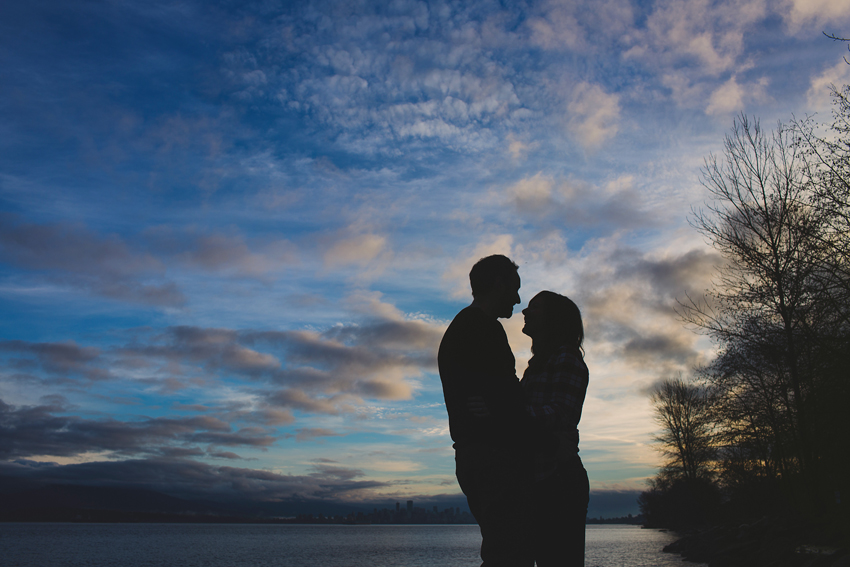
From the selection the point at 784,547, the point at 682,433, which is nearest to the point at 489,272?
the point at 784,547

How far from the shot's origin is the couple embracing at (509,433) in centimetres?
242

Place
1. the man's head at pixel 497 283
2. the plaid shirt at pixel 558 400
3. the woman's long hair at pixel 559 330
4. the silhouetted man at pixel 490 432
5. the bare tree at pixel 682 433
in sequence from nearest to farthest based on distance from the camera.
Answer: the silhouetted man at pixel 490 432, the plaid shirt at pixel 558 400, the man's head at pixel 497 283, the woman's long hair at pixel 559 330, the bare tree at pixel 682 433

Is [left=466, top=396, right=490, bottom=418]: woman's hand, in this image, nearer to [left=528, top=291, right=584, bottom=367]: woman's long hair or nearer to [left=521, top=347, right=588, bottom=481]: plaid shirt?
[left=521, top=347, right=588, bottom=481]: plaid shirt

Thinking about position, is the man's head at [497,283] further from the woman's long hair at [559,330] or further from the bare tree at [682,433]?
the bare tree at [682,433]

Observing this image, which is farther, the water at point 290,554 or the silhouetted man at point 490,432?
the water at point 290,554

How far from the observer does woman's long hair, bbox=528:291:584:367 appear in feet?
10.5

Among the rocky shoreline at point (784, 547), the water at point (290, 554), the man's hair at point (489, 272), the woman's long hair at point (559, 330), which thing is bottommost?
the water at point (290, 554)

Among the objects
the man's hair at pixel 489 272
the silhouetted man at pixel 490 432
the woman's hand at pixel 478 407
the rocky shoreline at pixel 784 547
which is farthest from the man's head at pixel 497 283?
the rocky shoreline at pixel 784 547

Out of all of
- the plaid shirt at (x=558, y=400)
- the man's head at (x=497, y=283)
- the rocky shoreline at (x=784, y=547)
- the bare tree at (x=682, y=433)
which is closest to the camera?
the plaid shirt at (x=558, y=400)

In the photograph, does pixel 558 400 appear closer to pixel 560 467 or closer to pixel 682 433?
pixel 560 467

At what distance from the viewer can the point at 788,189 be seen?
1402cm

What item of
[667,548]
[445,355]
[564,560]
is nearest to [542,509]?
[564,560]

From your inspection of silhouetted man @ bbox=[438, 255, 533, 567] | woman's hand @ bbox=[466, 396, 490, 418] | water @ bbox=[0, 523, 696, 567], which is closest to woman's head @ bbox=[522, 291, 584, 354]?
silhouetted man @ bbox=[438, 255, 533, 567]

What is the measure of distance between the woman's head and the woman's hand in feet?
3.00
